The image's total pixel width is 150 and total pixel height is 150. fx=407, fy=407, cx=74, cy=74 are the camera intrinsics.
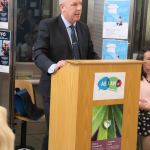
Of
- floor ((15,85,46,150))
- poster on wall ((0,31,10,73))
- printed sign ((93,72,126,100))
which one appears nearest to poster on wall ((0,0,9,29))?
poster on wall ((0,31,10,73))

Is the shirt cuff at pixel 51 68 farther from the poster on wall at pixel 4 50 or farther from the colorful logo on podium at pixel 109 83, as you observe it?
the poster on wall at pixel 4 50

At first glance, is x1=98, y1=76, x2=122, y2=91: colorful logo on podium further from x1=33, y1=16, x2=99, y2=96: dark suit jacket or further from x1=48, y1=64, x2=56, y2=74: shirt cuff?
x1=33, y1=16, x2=99, y2=96: dark suit jacket

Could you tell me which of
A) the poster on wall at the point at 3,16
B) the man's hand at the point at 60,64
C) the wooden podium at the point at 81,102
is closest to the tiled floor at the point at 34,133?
the poster on wall at the point at 3,16

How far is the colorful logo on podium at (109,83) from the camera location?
292 cm

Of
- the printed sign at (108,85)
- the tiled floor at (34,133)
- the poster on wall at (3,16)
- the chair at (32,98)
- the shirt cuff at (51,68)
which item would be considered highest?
the poster on wall at (3,16)

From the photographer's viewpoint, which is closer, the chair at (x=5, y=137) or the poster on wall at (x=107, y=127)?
the chair at (x=5, y=137)

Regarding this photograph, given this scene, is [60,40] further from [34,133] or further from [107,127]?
[34,133]

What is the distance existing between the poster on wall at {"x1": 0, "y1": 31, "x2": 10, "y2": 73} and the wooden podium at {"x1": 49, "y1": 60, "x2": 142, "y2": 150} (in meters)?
1.22

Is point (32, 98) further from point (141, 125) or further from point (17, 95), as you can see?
point (141, 125)

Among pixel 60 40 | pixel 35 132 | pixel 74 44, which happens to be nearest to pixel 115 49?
pixel 74 44

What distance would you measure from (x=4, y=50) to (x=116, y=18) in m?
1.35

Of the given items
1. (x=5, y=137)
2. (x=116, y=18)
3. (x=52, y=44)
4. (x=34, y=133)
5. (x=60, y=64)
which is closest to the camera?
(x=5, y=137)

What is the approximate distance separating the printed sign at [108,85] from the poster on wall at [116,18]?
1.72m

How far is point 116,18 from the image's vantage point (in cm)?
469
